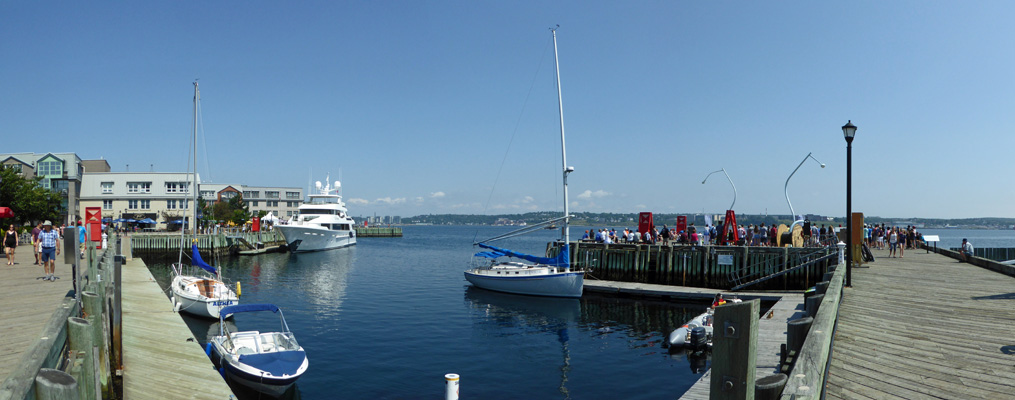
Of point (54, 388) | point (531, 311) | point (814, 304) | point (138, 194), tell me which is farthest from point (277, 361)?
point (138, 194)

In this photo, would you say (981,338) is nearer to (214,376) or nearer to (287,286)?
(214,376)

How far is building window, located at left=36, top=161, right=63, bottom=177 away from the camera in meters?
65.9

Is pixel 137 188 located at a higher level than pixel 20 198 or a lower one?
higher

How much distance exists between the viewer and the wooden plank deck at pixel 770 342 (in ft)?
38.4

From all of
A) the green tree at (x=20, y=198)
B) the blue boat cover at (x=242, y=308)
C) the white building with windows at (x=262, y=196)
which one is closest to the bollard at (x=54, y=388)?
the blue boat cover at (x=242, y=308)

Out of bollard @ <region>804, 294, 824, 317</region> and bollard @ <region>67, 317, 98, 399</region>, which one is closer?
bollard @ <region>67, 317, 98, 399</region>

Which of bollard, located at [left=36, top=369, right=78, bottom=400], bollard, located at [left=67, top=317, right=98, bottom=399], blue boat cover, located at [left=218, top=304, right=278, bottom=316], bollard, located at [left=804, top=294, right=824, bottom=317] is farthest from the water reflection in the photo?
bollard, located at [left=36, top=369, right=78, bottom=400]

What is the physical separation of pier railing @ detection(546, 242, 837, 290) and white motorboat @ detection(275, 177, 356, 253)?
4068 cm

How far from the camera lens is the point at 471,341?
2080 centimetres

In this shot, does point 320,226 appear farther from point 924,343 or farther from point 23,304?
point 924,343

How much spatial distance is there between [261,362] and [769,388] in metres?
13.1

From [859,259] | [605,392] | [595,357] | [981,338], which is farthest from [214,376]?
[859,259]

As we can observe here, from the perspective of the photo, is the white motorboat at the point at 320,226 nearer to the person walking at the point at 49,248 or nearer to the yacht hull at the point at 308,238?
the yacht hull at the point at 308,238

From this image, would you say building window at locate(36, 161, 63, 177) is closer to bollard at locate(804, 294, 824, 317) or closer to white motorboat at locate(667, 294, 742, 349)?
white motorboat at locate(667, 294, 742, 349)
